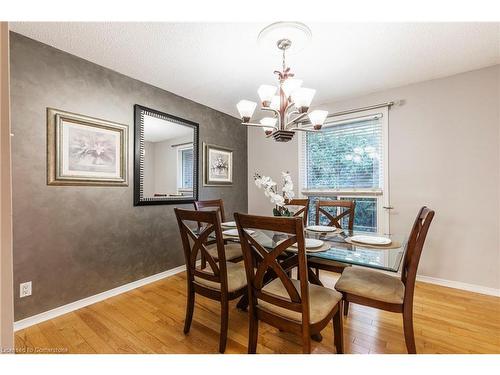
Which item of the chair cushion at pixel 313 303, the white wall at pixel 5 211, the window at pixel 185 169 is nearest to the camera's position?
the white wall at pixel 5 211

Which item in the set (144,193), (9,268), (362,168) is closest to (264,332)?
(9,268)

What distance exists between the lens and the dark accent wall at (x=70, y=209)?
1.80 metres

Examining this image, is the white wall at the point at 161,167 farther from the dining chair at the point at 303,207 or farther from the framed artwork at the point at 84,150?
the dining chair at the point at 303,207

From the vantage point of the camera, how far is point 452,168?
8.24ft

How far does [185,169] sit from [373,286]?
2550mm

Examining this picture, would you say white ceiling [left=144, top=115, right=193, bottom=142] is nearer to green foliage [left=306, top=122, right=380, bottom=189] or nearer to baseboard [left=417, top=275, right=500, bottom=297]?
green foliage [left=306, top=122, right=380, bottom=189]

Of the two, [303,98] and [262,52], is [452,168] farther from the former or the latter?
[262,52]

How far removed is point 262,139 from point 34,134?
297cm

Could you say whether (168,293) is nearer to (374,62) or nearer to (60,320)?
(60,320)

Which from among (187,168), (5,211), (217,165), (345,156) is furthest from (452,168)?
(5,211)

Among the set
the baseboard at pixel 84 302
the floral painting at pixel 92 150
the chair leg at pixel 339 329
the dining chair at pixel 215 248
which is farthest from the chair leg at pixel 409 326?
the floral painting at pixel 92 150

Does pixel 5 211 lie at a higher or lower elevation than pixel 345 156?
lower

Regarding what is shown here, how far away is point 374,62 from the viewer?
224 cm

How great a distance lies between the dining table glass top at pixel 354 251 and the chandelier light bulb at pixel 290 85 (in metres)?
1.18
